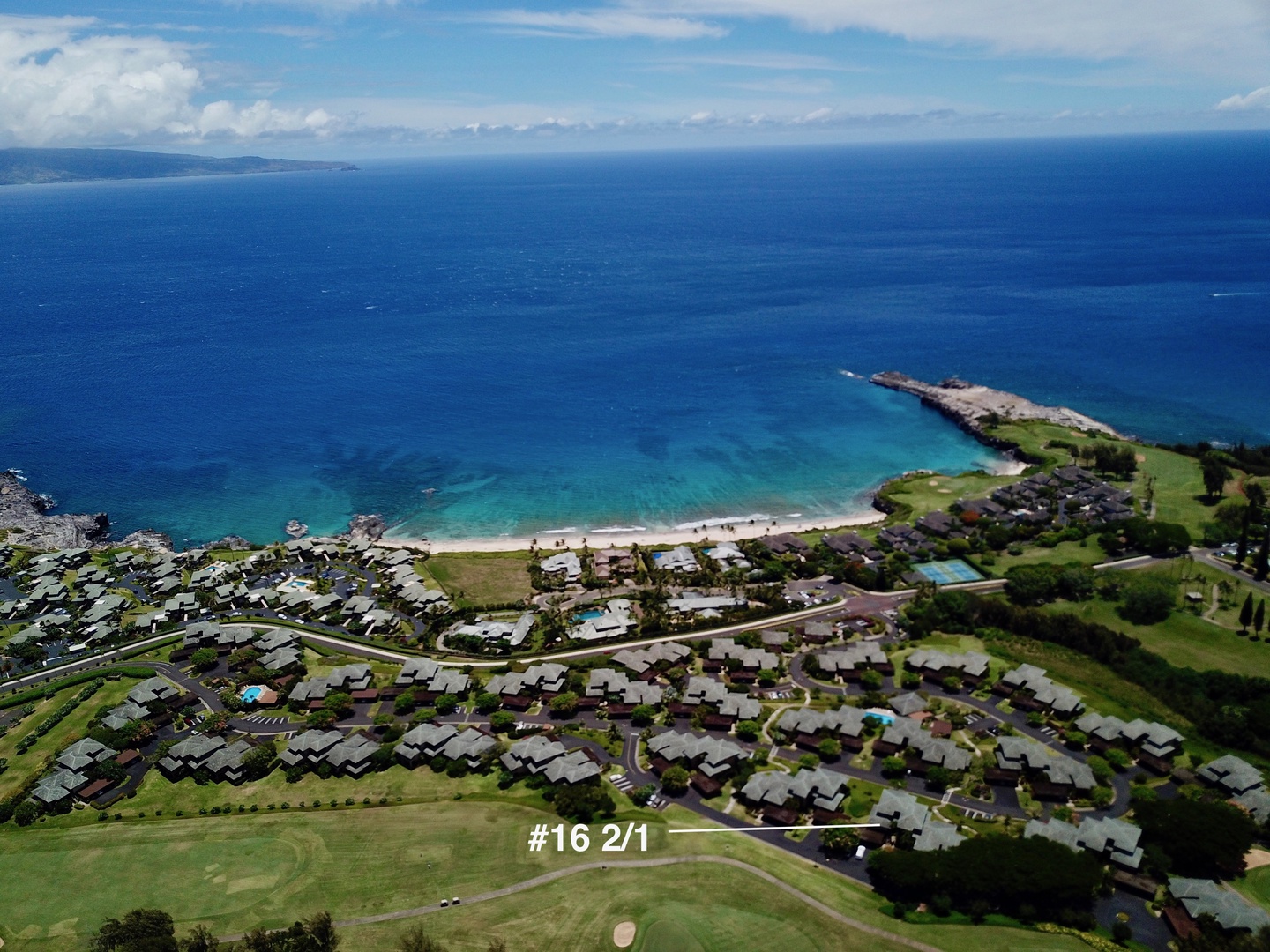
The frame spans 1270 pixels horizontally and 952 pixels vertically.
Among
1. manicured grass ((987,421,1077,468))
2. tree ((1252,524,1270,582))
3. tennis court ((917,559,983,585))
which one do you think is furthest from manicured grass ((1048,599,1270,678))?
manicured grass ((987,421,1077,468))

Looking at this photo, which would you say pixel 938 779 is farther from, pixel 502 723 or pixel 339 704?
pixel 339 704

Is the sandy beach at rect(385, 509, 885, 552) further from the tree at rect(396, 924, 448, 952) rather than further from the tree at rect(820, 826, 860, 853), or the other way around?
the tree at rect(396, 924, 448, 952)

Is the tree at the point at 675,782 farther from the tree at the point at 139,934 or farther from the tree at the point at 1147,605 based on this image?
the tree at the point at 1147,605

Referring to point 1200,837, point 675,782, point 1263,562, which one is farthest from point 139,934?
point 1263,562

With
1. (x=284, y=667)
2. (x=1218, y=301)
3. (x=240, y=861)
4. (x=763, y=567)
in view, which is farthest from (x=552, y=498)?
(x=1218, y=301)

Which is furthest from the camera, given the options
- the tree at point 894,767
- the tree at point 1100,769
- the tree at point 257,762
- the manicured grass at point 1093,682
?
the manicured grass at point 1093,682

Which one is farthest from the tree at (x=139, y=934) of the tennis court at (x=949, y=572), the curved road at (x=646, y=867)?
the tennis court at (x=949, y=572)
